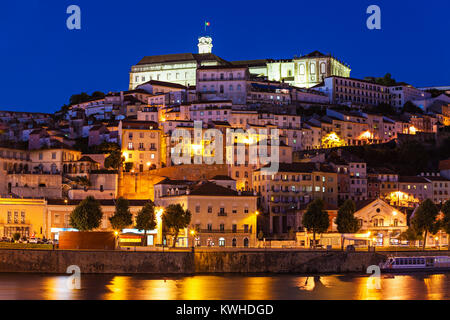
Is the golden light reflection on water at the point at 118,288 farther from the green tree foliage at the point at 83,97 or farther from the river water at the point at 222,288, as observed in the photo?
the green tree foliage at the point at 83,97

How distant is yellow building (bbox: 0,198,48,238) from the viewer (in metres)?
70.5

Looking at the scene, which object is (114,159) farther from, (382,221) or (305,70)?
(305,70)

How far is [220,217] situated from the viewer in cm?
6988

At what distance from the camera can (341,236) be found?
2783 inches

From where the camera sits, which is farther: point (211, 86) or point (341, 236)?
point (211, 86)

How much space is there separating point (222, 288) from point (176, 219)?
1420 centimetres

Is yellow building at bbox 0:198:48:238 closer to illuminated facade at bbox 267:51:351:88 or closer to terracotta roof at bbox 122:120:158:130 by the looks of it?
terracotta roof at bbox 122:120:158:130

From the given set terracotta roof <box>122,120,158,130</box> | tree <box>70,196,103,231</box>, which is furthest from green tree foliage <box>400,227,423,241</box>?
terracotta roof <box>122,120,158,130</box>

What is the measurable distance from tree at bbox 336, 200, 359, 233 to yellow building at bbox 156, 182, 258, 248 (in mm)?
7783

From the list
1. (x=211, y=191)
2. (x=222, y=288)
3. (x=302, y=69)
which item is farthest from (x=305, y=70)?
(x=222, y=288)
